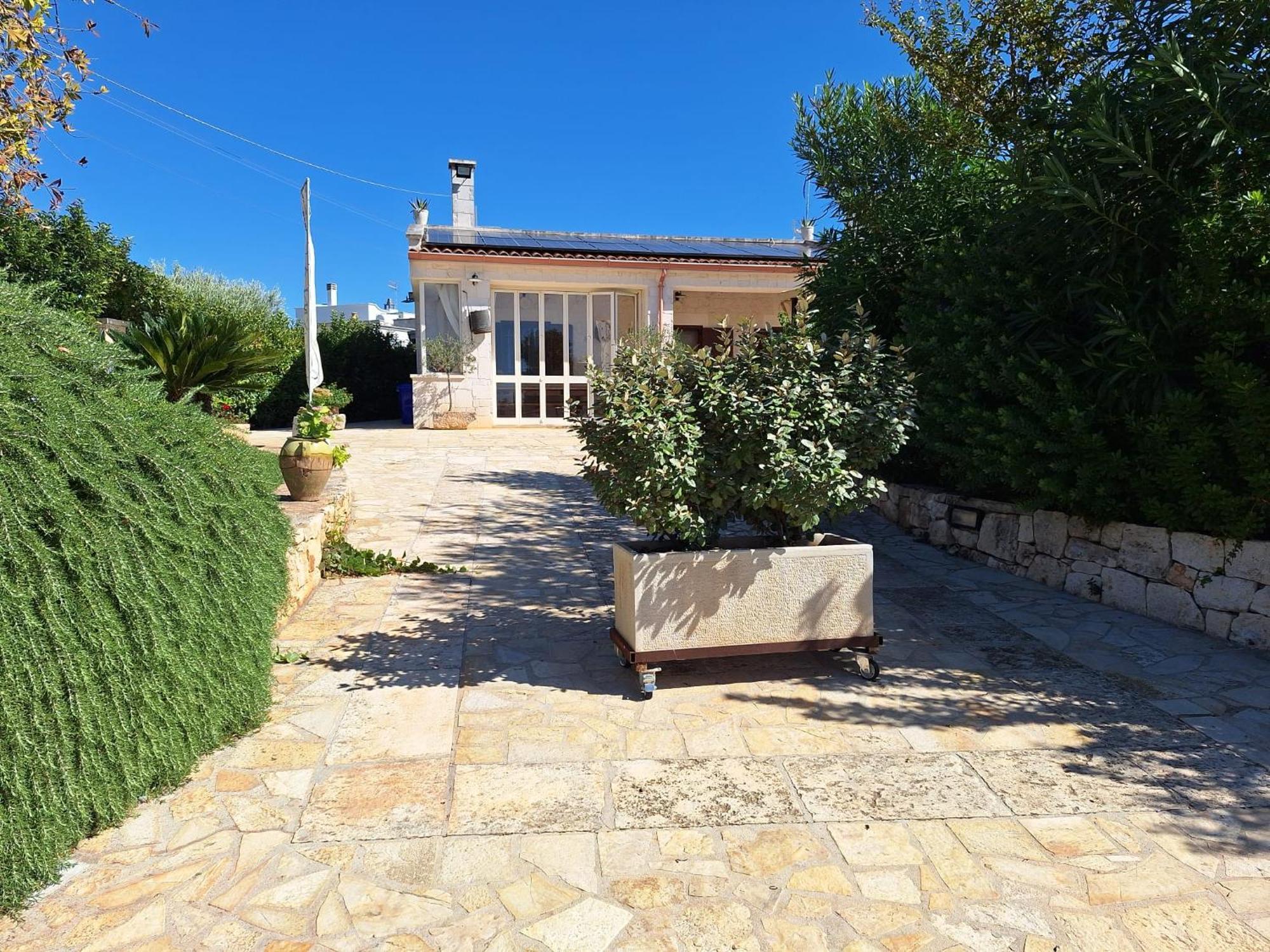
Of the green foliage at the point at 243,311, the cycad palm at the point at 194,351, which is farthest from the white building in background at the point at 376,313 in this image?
the cycad palm at the point at 194,351

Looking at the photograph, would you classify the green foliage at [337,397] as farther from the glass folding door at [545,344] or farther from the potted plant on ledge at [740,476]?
the potted plant on ledge at [740,476]

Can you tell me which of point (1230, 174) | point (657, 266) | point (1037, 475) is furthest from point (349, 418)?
point (1230, 174)

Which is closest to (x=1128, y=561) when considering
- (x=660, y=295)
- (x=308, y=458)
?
(x=308, y=458)

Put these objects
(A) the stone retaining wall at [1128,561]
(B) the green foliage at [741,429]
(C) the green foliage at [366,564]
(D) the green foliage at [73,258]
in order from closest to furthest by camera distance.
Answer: (B) the green foliage at [741,429] → (A) the stone retaining wall at [1128,561] → (C) the green foliage at [366,564] → (D) the green foliage at [73,258]

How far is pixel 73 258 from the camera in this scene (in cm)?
1161

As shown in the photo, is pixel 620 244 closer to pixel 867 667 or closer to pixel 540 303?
pixel 540 303

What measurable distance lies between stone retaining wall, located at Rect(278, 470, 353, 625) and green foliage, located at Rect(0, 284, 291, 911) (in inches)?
40.2

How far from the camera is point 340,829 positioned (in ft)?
8.82

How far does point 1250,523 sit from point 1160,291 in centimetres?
145

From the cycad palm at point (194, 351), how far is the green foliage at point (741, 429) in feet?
13.9

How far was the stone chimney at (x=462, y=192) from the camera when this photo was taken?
1938 cm

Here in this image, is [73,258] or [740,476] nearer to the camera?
[740,476]

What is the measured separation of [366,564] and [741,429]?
345cm

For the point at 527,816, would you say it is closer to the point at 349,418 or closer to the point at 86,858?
the point at 86,858
